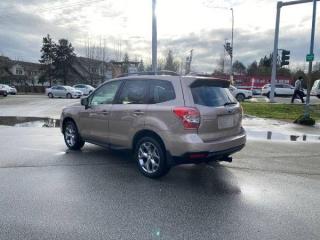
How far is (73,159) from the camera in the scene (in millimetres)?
7031

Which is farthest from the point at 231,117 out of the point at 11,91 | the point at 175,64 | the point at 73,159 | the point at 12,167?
the point at 175,64

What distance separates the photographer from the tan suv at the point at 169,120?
5141 millimetres

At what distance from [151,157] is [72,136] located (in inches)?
116

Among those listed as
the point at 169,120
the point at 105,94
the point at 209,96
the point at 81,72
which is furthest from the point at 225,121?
the point at 81,72

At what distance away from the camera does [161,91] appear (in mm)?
5602

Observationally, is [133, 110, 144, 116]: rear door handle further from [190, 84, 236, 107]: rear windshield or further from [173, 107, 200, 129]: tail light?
[190, 84, 236, 107]: rear windshield

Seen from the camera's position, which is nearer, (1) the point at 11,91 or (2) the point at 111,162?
(2) the point at 111,162

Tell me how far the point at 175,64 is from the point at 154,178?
251 feet

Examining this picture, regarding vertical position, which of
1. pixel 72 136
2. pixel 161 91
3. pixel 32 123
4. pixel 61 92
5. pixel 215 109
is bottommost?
pixel 32 123

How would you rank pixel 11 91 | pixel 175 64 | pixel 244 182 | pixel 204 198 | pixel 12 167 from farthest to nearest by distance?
pixel 175 64, pixel 11 91, pixel 12 167, pixel 244 182, pixel 204 198

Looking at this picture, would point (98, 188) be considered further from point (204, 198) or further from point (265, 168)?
point (265, 168)

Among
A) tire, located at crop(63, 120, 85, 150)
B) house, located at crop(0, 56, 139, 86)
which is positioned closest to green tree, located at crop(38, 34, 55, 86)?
house, located at crop(0, 56, 139, 86)

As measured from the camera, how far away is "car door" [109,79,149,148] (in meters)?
5.82

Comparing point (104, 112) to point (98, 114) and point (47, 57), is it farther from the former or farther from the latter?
point (47, 57)
